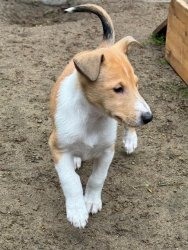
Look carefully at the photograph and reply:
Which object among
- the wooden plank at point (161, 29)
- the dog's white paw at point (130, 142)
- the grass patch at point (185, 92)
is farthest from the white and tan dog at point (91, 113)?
the wooden plank at point (161, 29)

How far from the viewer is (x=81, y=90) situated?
12.0 ft

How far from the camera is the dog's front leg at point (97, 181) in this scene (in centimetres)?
407

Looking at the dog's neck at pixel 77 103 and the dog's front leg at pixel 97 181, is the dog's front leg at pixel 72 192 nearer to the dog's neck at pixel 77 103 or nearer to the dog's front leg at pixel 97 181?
the dog's front leg at pixel 97 181

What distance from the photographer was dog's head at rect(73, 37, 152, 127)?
334 cm

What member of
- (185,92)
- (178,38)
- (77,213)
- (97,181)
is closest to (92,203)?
(97,181)

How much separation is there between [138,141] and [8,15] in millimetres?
3293

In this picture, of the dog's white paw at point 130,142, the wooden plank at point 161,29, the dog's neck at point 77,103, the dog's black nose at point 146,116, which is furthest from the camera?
the wooden plank at point 161,29

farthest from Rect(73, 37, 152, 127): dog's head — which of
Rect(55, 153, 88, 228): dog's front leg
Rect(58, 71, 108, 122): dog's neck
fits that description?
Rect(55, 153, 88, 228): dog's front leg

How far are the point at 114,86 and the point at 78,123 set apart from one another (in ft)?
1.60

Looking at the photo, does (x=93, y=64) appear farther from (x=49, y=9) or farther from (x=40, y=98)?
(x=49, y=9)

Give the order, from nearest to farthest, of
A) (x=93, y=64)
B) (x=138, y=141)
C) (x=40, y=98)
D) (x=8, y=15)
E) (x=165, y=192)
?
(x=93, y=64)
(x=165, y=192)
(x=138, y=141)
(x=40, y=98)
(x=8, y=15)

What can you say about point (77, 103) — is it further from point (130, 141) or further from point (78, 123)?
point (130, 141)

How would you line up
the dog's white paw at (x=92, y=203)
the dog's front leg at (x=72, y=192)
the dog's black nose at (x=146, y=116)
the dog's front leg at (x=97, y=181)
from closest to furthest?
the dog's black nose at (x=146, y=116)
the dog's front leg at (x=72, y=192)
the dog's front leg at (x=97, y=181)
the dog's white paw at (x=92, y=203)

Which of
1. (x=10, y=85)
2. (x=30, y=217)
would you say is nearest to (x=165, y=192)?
(x=30, y=217)
